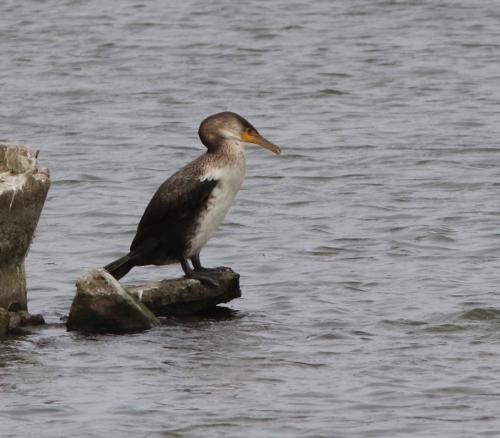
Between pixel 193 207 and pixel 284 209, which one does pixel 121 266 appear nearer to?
pixel 193 207

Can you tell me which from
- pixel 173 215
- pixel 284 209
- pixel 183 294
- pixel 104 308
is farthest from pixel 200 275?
pixel 284 209

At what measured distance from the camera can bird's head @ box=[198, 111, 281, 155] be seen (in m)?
10.6

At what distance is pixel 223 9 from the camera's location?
25.6m

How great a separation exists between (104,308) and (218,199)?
118cm

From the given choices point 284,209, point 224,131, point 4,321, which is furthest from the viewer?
point 284,209

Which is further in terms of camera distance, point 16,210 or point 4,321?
point 16,210

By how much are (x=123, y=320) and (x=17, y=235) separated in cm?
82

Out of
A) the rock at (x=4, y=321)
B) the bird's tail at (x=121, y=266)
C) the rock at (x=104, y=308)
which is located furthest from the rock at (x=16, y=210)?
the bird's tail at (x=121, y=266)

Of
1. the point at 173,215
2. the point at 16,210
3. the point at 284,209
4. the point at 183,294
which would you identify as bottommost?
the point at 284,209

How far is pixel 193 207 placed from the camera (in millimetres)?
10406

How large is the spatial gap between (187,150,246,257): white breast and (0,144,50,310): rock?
108cm

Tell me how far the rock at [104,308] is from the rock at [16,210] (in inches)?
16.6

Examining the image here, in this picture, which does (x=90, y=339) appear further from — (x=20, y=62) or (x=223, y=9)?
(x=223, y=9)

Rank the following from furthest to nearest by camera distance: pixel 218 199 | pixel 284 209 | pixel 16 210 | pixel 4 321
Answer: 1. pixel 284 209
2. pixel 218 199
3. pixel 16 210
4. pixel 4 321
